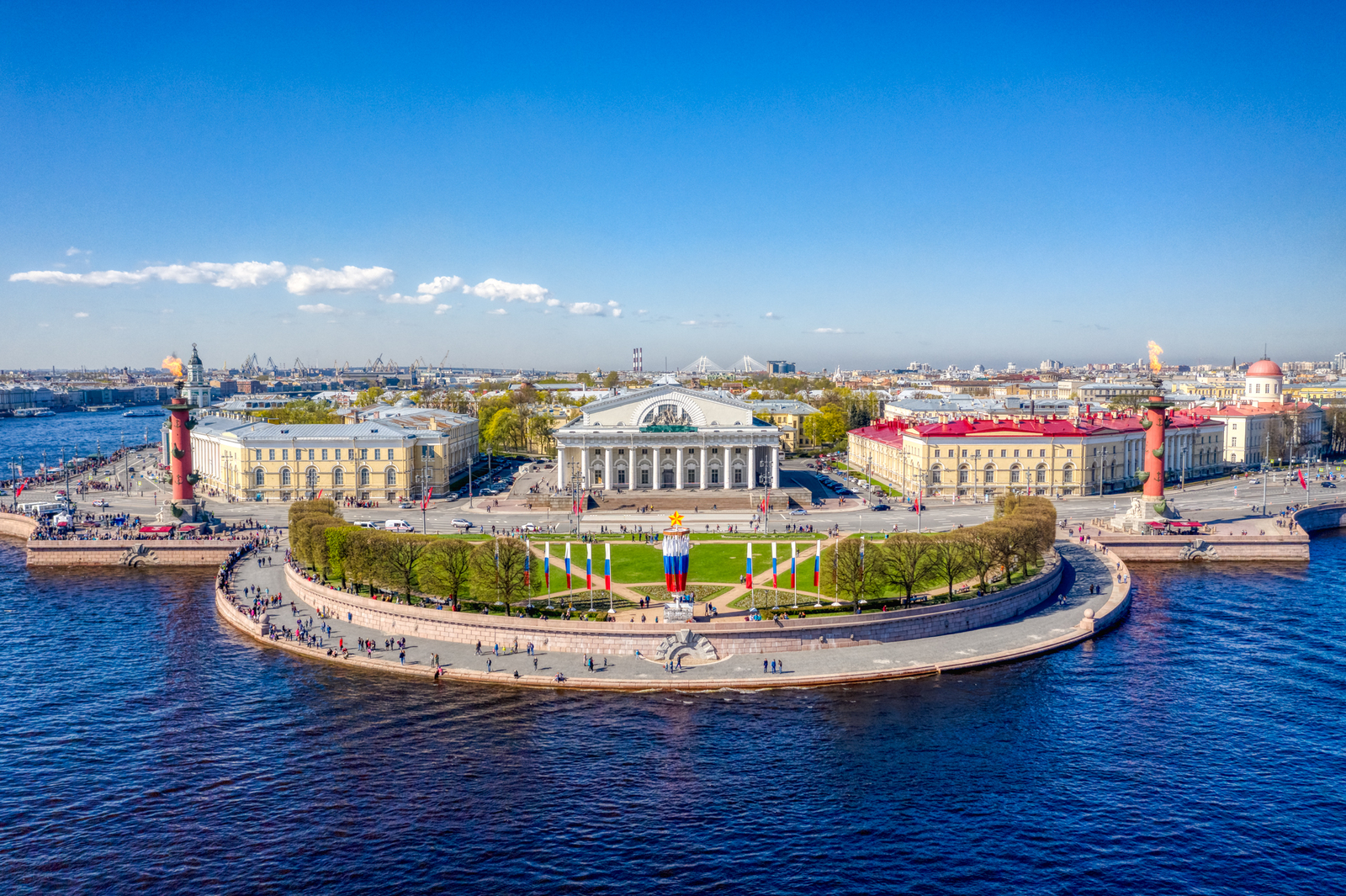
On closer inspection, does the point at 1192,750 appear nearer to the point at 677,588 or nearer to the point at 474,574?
the point at 677,588

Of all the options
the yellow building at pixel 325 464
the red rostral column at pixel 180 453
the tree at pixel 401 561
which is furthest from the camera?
the yellow building at pixel 325 464

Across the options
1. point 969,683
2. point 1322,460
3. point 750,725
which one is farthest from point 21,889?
point 1322,460

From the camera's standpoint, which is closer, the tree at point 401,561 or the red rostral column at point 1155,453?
the tree at point 401,561

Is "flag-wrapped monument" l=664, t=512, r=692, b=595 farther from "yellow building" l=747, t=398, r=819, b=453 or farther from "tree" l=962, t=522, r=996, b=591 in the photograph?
"yellow building" l=747, t=398, r=819, b=453

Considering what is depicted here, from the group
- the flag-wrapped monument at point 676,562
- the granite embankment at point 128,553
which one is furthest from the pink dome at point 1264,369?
the granite embankment at point 128,553

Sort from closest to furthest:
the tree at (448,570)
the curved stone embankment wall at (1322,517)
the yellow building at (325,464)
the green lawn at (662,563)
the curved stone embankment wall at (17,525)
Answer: the tree at (448,570) < the green lawn at (662,563) < the curved stone embankment wall at (17,525) < the curved stone embankment wall at (1322,517) < the yellow building at (325,464)

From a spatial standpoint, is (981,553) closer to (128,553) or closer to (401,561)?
(401,561)

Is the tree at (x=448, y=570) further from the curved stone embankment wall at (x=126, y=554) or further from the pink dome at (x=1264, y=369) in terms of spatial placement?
the pink dome at (x=1264, y=369)
